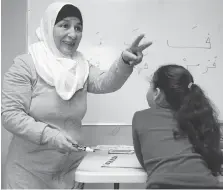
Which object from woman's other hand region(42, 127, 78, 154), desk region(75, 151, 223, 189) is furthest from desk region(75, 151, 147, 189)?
woman's other hand region(42, 127, 78, 154)

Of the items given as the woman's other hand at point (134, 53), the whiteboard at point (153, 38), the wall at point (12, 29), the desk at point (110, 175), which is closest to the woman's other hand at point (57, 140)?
the desk at point (110, 175)

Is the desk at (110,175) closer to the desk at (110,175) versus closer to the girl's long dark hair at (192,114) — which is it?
the desk at (110,175)

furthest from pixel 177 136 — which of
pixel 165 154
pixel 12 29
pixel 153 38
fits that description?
pixel 12 29

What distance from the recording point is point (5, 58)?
212cm

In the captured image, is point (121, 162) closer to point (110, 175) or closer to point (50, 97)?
point (110, 175)

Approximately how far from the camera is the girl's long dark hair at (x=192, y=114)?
4.20 feet

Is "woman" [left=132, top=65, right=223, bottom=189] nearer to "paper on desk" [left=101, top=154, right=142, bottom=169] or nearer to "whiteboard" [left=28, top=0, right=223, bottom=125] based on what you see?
"paper on desk" [left=101, top=154, right=142, bottom=169]

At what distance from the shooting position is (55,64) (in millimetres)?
1565

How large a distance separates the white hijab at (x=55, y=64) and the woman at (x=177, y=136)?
357mm

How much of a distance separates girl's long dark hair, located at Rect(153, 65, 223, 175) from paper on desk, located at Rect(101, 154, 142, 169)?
241mm

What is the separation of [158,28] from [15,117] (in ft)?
3.61

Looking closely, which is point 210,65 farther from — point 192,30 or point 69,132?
point 69,132

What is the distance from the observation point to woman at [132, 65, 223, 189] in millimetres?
1169

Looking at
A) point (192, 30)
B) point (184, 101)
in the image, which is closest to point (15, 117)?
point (184, 101)
